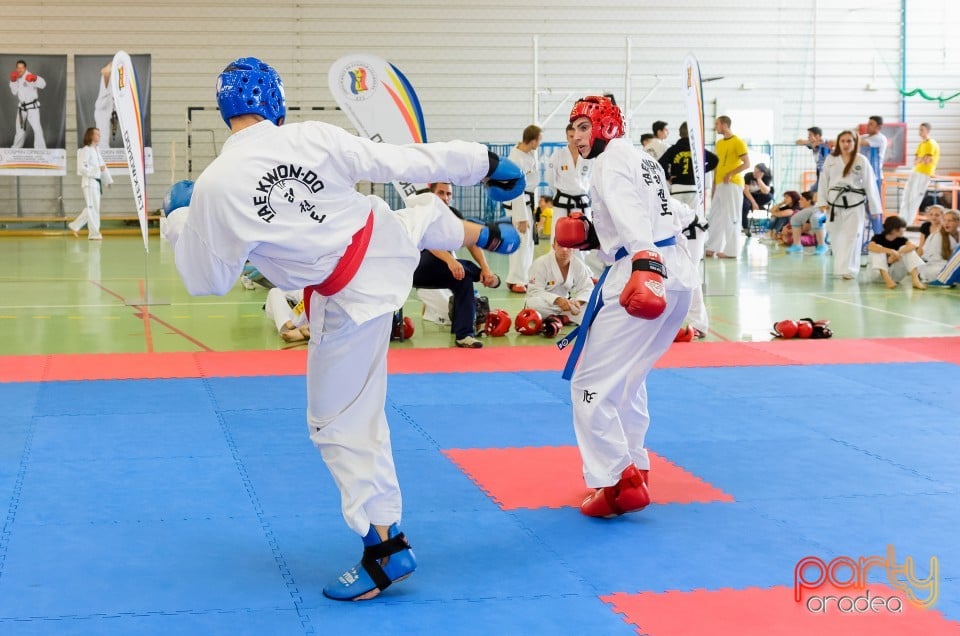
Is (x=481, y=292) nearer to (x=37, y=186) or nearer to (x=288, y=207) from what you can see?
(x=288, y=207)

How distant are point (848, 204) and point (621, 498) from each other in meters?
10.3

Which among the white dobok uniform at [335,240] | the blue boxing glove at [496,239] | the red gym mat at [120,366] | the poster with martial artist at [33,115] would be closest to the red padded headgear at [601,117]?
the blue boxing glove at [496,239]

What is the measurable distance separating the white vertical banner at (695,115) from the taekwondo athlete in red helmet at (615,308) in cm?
579

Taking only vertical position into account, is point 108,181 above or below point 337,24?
below

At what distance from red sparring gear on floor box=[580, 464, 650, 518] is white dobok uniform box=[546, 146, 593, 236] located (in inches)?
261

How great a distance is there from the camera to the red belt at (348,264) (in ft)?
12.8

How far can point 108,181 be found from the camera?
19.5 m

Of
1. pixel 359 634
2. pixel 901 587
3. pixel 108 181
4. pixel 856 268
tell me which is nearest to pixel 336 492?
pixel 359 634

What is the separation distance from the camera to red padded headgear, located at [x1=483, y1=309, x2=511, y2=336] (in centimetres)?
994

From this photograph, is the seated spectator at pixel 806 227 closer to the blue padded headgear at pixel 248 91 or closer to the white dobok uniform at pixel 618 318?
the white dobok uniform at pixel 618 318

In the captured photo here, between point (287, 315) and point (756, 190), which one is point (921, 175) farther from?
point (287, 315)

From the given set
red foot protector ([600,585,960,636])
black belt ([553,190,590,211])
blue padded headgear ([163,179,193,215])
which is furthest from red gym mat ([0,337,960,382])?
red foot protector ([600,585,960,636])

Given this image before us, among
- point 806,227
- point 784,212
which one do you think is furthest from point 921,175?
point 806,227

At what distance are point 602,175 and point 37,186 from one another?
18798 mm
